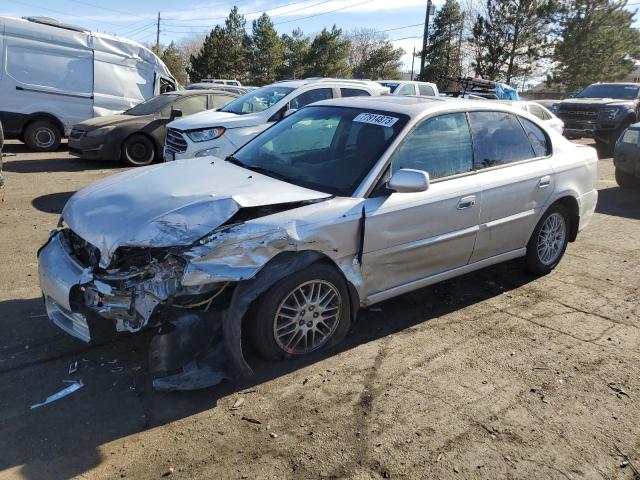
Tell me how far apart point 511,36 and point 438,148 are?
4298cm

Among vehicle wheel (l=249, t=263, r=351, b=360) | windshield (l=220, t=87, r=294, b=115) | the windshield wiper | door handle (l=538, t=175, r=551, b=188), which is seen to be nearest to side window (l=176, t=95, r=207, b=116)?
windshield (l=220, t=87, r=294, b=115)

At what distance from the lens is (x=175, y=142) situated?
8.47m

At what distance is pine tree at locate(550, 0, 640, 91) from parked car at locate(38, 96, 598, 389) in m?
42.7

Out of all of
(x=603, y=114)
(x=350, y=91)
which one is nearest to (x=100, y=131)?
(x=350, y=91)

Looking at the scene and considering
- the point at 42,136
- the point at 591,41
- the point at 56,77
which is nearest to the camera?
the point at 56,77

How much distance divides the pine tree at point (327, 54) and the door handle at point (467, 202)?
4475 centimetres

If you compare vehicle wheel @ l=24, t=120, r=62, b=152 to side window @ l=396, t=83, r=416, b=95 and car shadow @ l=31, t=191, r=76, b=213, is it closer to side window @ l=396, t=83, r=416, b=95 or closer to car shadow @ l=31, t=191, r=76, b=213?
car shadow @ l=31, t=191, r=76, b=213

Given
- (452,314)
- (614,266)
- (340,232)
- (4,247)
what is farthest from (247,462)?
(614,266)

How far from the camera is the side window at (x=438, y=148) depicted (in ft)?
13.3

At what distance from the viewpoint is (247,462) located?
2.75 metres

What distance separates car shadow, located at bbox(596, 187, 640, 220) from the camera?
27.2 ft

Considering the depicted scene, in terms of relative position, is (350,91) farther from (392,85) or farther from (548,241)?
(392,85)

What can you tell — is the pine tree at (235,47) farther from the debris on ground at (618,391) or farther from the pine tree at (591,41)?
the debris on ground at (618,391)

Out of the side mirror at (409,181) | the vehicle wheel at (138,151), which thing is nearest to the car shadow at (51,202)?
the vehicle wheel at (138,151)
